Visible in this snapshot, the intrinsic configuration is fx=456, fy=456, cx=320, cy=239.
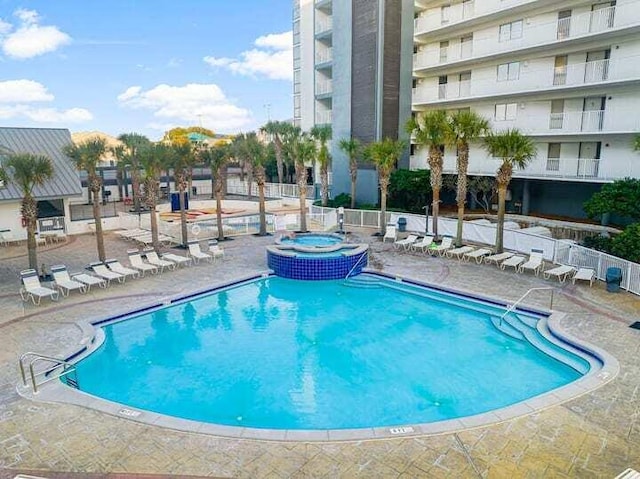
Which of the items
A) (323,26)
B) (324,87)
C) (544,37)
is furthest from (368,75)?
(544,37)

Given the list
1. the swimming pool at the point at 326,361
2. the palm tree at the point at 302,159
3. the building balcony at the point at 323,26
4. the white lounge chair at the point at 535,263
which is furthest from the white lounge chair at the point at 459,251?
the building balcony at the point at 323,26

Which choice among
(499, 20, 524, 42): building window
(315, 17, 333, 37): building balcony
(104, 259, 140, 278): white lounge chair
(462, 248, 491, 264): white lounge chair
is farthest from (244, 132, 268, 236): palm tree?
(315, 17, 333, 37): building balcony

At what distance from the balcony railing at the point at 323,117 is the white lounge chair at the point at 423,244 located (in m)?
19.2

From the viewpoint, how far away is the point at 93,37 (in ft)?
121

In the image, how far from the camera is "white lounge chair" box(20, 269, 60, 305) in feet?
47.2

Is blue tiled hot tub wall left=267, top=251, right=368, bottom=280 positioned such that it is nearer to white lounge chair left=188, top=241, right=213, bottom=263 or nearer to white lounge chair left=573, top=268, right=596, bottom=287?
white lounge chair left=188, top=241, right=213, bottom=263

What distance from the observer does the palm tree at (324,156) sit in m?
30.0

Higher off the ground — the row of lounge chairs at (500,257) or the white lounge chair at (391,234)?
the white lounge chair at (391,234)

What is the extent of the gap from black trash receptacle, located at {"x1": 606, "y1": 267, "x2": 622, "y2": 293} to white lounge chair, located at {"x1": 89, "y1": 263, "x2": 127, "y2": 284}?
16530mm

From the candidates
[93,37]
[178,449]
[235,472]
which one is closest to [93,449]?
Answer: [178,449]

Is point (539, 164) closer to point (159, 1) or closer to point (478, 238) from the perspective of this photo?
point (478, 238)

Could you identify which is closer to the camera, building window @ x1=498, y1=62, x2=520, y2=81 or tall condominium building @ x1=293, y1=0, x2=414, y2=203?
building window @ x1=498, y1=62, x2=520, y2=81

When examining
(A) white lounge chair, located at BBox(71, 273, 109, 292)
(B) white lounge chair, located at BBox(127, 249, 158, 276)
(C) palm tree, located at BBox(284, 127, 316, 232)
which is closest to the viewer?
(A) white lounge chair, located at BBox(71, 273, 109, 292)

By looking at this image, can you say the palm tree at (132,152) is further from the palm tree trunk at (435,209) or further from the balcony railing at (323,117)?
the palm tree trunk at (435,209)
